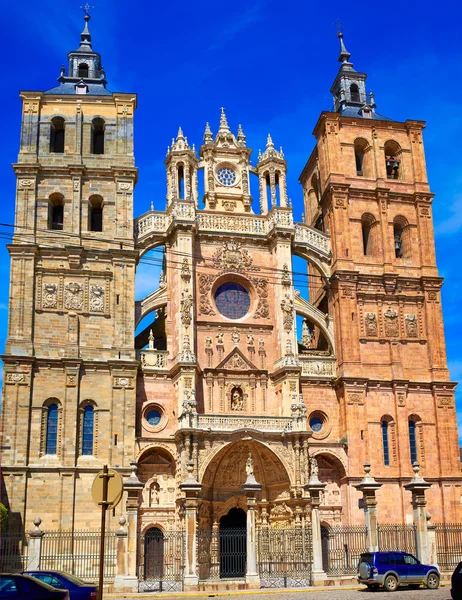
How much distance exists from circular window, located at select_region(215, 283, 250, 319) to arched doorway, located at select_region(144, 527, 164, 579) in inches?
428

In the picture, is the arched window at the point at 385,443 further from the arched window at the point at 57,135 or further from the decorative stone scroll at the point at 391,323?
the arched window at the point at 57,135

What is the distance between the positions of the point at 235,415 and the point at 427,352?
11010mm

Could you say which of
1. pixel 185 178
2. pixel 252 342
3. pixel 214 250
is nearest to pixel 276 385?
pixel 252 342

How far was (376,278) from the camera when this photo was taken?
40250 millimetres

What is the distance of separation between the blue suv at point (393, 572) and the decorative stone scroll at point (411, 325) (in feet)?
54.9

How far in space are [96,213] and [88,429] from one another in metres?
11.0

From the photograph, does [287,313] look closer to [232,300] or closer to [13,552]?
[232,300]

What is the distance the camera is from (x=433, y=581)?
81.0 ft

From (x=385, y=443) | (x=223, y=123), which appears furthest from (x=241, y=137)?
(x=385, y=443)

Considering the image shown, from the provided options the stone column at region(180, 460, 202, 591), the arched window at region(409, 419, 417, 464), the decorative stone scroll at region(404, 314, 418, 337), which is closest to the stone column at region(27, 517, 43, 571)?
the stone column at region(180, 460, 202, 591)

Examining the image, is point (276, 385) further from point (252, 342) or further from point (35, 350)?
point (35, 350)

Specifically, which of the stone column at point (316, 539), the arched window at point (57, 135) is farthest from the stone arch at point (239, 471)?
the arched window at point (57, 135)

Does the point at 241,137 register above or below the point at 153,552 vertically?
above

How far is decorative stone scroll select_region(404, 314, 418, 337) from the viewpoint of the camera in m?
39.9
